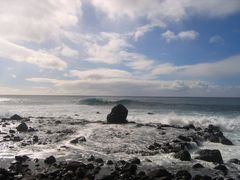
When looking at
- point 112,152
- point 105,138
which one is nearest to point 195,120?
point 105,138

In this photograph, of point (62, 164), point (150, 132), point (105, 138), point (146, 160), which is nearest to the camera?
point (62, 164)

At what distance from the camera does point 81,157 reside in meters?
15.5

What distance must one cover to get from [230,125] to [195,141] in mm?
12095

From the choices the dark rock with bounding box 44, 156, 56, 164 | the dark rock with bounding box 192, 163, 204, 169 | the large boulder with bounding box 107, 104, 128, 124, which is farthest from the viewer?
the large boulder with bounding box 107, 104, 128, 124

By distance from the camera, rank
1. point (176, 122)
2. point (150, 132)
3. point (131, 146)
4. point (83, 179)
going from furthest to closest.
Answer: point (176, 122) < point (150, 132) < point (131, 146) < point (83, 179)

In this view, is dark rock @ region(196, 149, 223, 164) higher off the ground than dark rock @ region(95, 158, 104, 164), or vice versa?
dark rock @ region(196, 149, 223, 164)

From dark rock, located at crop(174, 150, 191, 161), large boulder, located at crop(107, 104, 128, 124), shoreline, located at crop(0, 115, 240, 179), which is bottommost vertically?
shoreline, located at crop(0, 115, 240, 179)

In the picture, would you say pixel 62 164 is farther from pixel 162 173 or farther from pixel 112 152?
pixel 162 173

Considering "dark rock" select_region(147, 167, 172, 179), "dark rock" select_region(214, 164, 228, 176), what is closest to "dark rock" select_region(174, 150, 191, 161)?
"dark rock" select_region(214, 164, 228, 176)

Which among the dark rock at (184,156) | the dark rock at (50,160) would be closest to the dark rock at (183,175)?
the dark rock at (184,156)

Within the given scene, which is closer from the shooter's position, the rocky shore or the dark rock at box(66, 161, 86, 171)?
the rocky shore

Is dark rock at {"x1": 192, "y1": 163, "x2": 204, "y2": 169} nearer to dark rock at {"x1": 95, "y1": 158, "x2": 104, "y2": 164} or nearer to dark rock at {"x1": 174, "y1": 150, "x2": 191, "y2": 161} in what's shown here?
dark rock at {"x1": 174, "y1": 150, "x2": 191, "y2": 161}

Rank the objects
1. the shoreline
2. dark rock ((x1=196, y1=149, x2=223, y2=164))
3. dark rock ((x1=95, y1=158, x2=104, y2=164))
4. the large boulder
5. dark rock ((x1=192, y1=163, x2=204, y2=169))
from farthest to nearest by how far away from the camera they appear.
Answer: the large boulder
dark rock ((x1=196, y1=149, x2=223, y2=164))
dark rock ((x1=95, y1=158, x2=104, y2=164))
dark rock ((x1=192, y1=163, x2=204, y2=169))
the shoreline

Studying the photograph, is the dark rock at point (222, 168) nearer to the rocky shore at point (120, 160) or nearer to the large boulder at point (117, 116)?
the rocky shore at point (120, 160)
